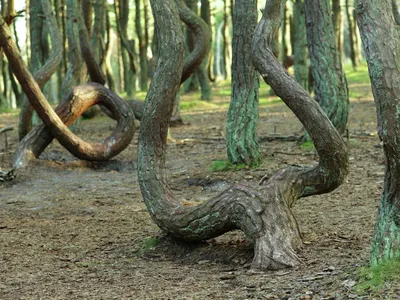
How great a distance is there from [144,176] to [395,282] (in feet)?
9.51

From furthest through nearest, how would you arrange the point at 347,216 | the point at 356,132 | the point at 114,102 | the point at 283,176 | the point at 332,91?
the point at 356,132 < the point at 114,102 < the point at 332,91 < the point at 347,216 < the point at 283,176

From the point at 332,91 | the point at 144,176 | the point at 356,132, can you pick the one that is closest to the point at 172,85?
the point at 144,176

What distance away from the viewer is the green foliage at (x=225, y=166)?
10359 mm

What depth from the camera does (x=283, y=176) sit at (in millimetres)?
6480

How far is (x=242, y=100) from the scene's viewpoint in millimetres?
10367

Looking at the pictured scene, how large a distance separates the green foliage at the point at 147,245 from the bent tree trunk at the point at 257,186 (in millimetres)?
319

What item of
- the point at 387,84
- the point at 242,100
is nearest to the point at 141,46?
the point at 242,100

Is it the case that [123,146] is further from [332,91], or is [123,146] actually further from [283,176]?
[283,176]

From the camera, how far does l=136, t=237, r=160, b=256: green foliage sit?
6.91 m

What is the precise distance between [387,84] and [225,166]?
237 inches

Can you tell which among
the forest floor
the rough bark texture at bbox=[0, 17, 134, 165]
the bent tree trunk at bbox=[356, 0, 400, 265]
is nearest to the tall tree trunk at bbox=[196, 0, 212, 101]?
the forest floor

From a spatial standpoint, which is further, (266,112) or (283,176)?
(266,112)

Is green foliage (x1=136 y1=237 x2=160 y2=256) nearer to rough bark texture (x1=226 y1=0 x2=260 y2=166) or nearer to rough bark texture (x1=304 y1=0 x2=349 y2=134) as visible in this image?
rough bark texture (x1=226 y1=0 x2=260 y2=166)

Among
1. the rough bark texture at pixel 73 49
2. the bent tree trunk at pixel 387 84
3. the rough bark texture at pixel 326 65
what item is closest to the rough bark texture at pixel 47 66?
the rough bark texture at pixel 73 49
